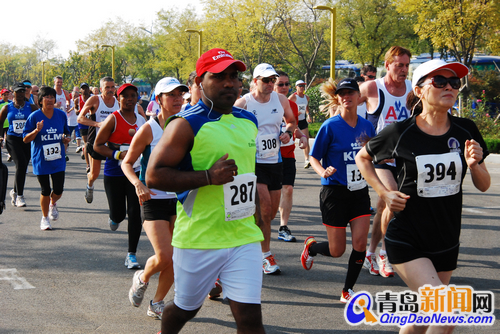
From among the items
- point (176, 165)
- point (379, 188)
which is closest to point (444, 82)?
point (379, 188)

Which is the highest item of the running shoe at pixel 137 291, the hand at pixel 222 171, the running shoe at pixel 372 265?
the hand at pixel 222 171

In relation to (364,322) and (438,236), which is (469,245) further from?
(438,236)

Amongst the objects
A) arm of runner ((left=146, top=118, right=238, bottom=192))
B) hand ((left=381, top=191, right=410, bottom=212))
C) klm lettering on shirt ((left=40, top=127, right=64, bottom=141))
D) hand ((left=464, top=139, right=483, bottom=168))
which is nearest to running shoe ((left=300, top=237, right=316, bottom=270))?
hand ((left=381, top=191, right=410, bottom=212))

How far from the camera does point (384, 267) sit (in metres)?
5.88

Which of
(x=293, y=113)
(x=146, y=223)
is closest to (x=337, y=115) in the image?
(x=293, y=113)

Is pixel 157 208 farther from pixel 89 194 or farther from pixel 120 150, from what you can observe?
pixel 89 194

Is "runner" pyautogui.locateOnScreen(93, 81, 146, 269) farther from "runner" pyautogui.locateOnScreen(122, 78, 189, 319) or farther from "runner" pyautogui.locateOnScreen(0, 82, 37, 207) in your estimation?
"runner" pyautogui.locateOnScreen(0, 82, 37, 207)

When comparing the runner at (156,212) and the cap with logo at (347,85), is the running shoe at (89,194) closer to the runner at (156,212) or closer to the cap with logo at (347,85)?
the runner at (156,212)

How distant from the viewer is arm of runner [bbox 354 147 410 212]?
327 centimetres

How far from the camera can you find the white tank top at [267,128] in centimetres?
625

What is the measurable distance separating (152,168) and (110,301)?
7.98 ft

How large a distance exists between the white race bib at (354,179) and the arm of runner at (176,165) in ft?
7.72

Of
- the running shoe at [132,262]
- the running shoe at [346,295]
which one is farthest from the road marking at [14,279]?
the running shoe at [346,295]

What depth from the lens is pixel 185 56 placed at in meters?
52.2
